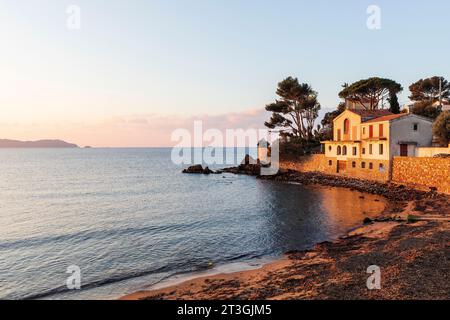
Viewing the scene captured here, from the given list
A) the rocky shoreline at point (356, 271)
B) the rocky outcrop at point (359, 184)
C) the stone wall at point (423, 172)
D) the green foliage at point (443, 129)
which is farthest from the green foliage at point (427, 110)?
the rocky shoreline at point (356, 271)

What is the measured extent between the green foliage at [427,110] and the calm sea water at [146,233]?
25.8m

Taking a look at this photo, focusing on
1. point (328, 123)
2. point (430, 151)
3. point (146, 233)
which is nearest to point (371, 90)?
point (328, 123)

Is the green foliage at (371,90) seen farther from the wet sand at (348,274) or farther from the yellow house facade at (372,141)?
the wet sand at (348,274)

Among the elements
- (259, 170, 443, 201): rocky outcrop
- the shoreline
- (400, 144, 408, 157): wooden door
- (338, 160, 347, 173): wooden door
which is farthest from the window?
the shoreline

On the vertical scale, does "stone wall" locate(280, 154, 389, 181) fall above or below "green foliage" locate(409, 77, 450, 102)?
below

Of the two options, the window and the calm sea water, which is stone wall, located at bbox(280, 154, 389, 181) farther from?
the calm sea water

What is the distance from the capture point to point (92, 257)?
2033 cm

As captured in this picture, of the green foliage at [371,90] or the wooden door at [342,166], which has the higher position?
the green foliage at [371,90]

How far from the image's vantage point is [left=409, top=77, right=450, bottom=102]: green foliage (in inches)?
2665

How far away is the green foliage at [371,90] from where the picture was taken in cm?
6062

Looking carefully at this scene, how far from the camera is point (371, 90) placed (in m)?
62.3

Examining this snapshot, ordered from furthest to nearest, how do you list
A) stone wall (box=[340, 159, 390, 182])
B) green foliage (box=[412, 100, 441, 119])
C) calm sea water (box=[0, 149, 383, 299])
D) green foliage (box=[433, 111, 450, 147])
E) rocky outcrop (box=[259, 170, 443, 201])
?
green foliage (box=[412, 100, 441, 119]), stone wall (box=[340, 159, 390, 182]), green foliage (box=[433, 111, 450, 147]), rocky outcrop (box=[259, 170, 443, 201]), calm sea water (box=[0, 149, 383, 299])

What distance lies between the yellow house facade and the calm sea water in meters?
7.14

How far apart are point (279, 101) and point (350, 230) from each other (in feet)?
168
